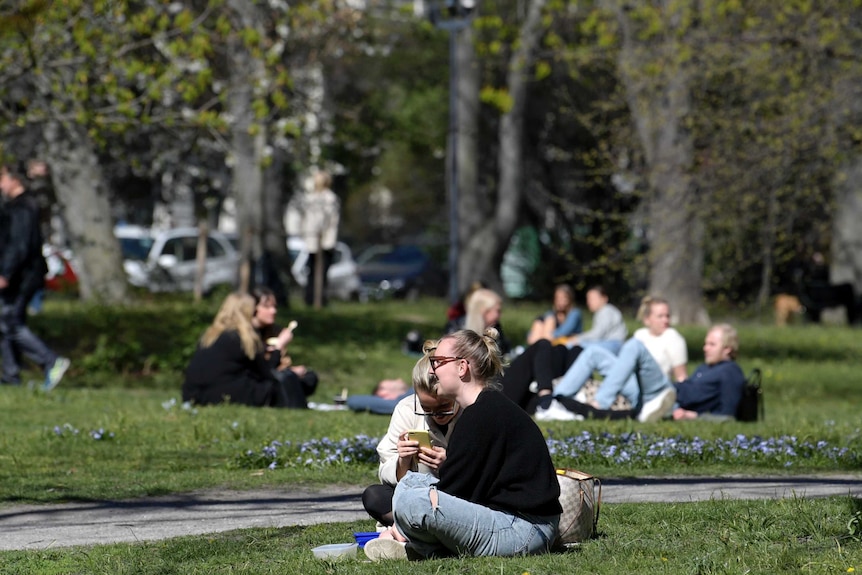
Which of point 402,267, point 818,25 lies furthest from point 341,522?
point 402,267

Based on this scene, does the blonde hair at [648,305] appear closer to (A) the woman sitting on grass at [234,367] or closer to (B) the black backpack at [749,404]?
(B) the black backpack at [749,404]

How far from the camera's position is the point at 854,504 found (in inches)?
305

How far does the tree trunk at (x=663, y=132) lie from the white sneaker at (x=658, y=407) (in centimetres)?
638

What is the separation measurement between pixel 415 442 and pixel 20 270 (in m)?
8.54

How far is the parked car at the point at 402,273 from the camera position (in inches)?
1539

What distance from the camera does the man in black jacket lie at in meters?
14.5

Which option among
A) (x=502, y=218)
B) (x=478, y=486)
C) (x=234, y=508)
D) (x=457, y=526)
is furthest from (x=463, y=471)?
(x=502, y=218)

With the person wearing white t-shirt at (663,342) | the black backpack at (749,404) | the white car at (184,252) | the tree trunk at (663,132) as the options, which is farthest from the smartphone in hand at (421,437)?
the white car at (184,252)

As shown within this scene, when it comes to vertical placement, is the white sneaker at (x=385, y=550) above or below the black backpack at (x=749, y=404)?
above

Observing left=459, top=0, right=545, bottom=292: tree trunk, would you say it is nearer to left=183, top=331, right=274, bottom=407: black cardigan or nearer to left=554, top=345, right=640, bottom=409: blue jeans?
left=554, top=345, right=640, bottom=409: blue jeans

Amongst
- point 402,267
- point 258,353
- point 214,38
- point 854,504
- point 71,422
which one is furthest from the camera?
point 402,267

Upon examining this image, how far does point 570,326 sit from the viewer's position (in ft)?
54.7

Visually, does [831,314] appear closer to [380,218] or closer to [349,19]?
[349,19]

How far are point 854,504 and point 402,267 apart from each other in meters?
33.5
